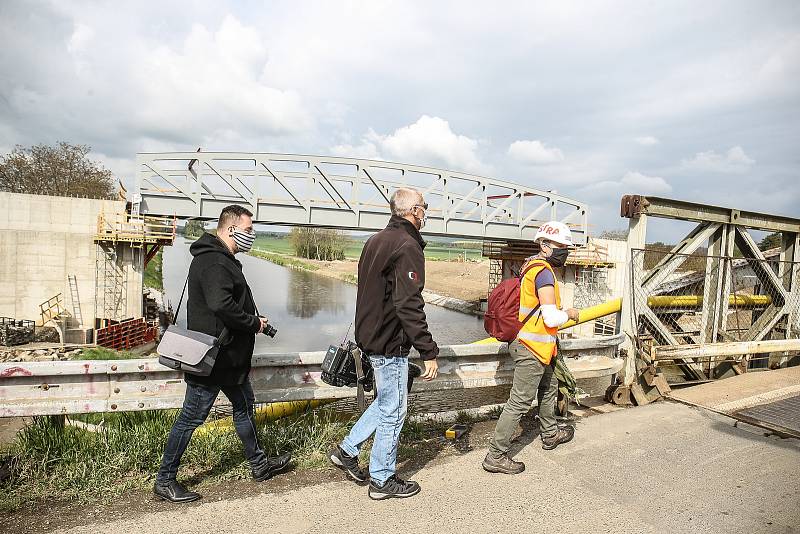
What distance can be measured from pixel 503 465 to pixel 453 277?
2112 inches

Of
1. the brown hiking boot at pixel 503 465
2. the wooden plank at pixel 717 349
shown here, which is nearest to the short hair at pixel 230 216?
the brown hiking boot at pixel 503 465

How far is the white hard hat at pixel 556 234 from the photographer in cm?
358

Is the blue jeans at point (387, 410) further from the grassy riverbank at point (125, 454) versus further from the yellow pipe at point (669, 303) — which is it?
the yellow pipe at point (669, 303)

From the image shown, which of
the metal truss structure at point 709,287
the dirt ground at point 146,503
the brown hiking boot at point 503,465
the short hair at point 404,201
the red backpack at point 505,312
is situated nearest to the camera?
the dirt ground at point 146,503

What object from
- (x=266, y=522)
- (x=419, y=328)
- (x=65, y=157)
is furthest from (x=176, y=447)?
(x=65, y=157)

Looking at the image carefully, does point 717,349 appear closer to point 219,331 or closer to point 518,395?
point 518,395

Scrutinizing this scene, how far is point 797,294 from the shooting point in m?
7.43

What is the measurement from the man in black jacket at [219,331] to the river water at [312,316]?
15.4 metres

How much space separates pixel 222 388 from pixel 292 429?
0.96 m

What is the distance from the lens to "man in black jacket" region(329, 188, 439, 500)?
303 centimetres

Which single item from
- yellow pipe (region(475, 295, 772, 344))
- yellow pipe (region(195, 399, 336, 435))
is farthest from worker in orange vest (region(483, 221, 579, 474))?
yellow pipe (region(475, 295, 772, 344))

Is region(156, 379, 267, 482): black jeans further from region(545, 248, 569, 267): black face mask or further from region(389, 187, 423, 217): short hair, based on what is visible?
region(545, 248, 569, 267): black face mask

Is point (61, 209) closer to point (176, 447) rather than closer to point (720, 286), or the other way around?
point (176, 447)

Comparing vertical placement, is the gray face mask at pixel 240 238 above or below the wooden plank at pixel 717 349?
above
